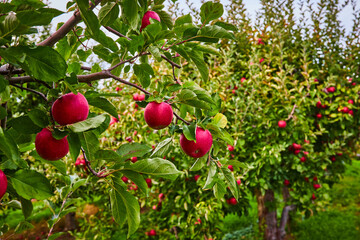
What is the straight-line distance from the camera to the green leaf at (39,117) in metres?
0.68

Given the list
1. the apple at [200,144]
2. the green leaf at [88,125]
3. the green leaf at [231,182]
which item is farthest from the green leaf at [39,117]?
the green leaf at [231,182]

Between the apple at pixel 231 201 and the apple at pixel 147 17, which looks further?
the apple at pixel 231 201

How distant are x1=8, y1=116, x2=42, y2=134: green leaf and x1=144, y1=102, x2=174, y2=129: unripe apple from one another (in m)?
0.36

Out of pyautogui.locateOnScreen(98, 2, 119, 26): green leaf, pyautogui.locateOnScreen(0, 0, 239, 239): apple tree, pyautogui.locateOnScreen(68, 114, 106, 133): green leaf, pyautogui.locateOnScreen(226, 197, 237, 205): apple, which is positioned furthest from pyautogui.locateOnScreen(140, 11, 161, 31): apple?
pyautogui.locateOnScreen(226, 197, 237, 205): apple

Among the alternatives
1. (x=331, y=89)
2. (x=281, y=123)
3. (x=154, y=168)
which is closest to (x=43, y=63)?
(x=154, y=168)

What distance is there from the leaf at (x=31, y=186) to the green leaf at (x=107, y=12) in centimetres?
45

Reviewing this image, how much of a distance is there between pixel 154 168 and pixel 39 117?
32cm

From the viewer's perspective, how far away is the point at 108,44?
92cm

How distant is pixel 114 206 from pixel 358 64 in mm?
3470

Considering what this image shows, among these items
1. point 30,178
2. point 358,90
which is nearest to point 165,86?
point 30,178

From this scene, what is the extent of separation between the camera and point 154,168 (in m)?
0.75

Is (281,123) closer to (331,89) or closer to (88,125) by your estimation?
(331,89)

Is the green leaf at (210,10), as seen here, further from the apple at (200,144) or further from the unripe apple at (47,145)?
the unripe apple at (47,145)

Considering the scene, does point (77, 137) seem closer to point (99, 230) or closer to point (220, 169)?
point (220, 169)
